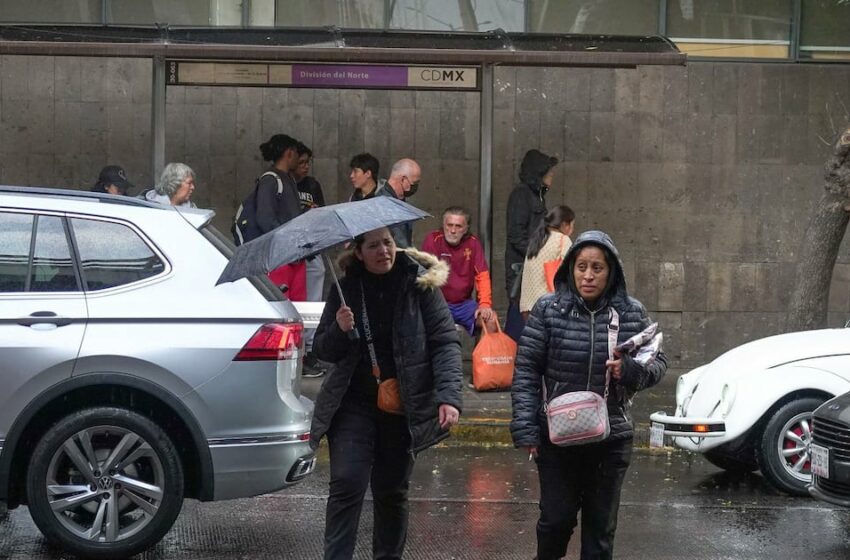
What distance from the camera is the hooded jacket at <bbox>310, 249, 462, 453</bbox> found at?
18.5 ft

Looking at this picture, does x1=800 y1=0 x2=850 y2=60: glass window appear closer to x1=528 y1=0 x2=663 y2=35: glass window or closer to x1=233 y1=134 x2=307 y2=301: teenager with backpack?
x1=528 y1=0 x2=663 y2=35: glass window

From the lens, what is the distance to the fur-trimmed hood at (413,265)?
577 cm

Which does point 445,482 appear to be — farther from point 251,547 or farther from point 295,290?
point 295,290

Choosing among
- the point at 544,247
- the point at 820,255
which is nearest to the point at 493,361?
the point at 544,247

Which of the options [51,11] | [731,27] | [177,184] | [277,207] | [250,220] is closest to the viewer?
[177,184]

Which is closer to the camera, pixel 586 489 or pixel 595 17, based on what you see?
pixel 586 489

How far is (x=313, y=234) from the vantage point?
5.43 metres

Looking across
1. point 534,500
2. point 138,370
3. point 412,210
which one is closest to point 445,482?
point 534,500

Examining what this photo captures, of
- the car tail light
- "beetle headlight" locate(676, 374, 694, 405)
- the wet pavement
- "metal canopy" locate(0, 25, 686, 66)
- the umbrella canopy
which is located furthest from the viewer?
"metal canopy" locate(0, 25, 686, 66)

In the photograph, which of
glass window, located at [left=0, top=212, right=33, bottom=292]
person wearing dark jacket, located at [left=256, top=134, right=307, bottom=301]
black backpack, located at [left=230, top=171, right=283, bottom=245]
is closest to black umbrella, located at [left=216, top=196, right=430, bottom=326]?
glass window, located at [left=0, top=212, right=33, bottom=292]

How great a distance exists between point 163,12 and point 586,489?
9.82 metres

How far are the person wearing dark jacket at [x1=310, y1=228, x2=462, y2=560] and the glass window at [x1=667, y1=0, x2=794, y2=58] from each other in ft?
31.5

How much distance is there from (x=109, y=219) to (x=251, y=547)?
6.04 ft

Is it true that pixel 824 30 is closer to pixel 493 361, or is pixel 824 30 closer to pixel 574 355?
pixel 493 361
